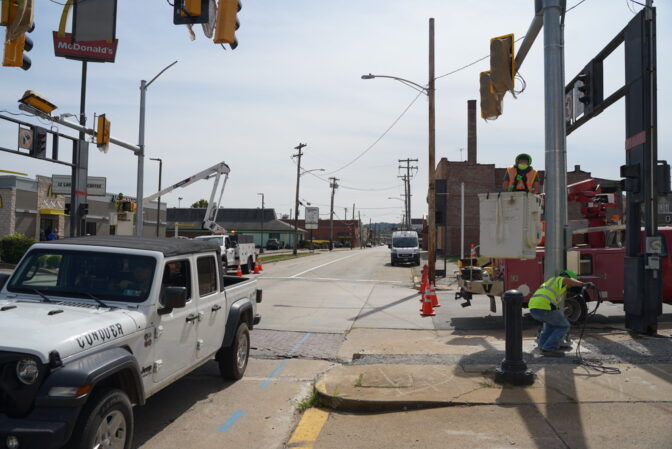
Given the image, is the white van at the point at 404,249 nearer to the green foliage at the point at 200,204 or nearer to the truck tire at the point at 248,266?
the truck tire at the point at 248,266

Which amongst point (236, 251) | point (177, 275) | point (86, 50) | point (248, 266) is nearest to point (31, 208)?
point (248, 266)

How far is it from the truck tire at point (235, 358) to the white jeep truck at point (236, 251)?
16.1 m

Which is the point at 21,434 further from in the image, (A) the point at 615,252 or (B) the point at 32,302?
(A) the point at 615,252

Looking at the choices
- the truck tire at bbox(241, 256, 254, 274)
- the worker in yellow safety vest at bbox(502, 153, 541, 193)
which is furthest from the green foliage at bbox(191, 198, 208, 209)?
the worker in yellow safety vest at bbox(502, 153, 541, 193)

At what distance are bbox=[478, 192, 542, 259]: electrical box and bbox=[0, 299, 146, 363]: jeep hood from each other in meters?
5.62

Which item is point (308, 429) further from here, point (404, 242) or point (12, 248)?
point (404, 242)

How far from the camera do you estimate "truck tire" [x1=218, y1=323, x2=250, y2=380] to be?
693 centimetres

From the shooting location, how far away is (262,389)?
6.88 meters

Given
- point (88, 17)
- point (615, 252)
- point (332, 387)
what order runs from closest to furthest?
point (332, 387)
point (88, 17)
point (615, 252)

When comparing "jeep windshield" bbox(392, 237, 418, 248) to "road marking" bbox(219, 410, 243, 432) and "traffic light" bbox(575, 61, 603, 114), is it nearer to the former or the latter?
"traffic light" bbox(575, 61, 603, 114)

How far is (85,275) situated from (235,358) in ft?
8.03

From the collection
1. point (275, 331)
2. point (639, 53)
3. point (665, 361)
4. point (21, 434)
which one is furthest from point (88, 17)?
point (665, 361)

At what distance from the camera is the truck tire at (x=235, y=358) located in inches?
273

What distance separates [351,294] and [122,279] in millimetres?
14141
